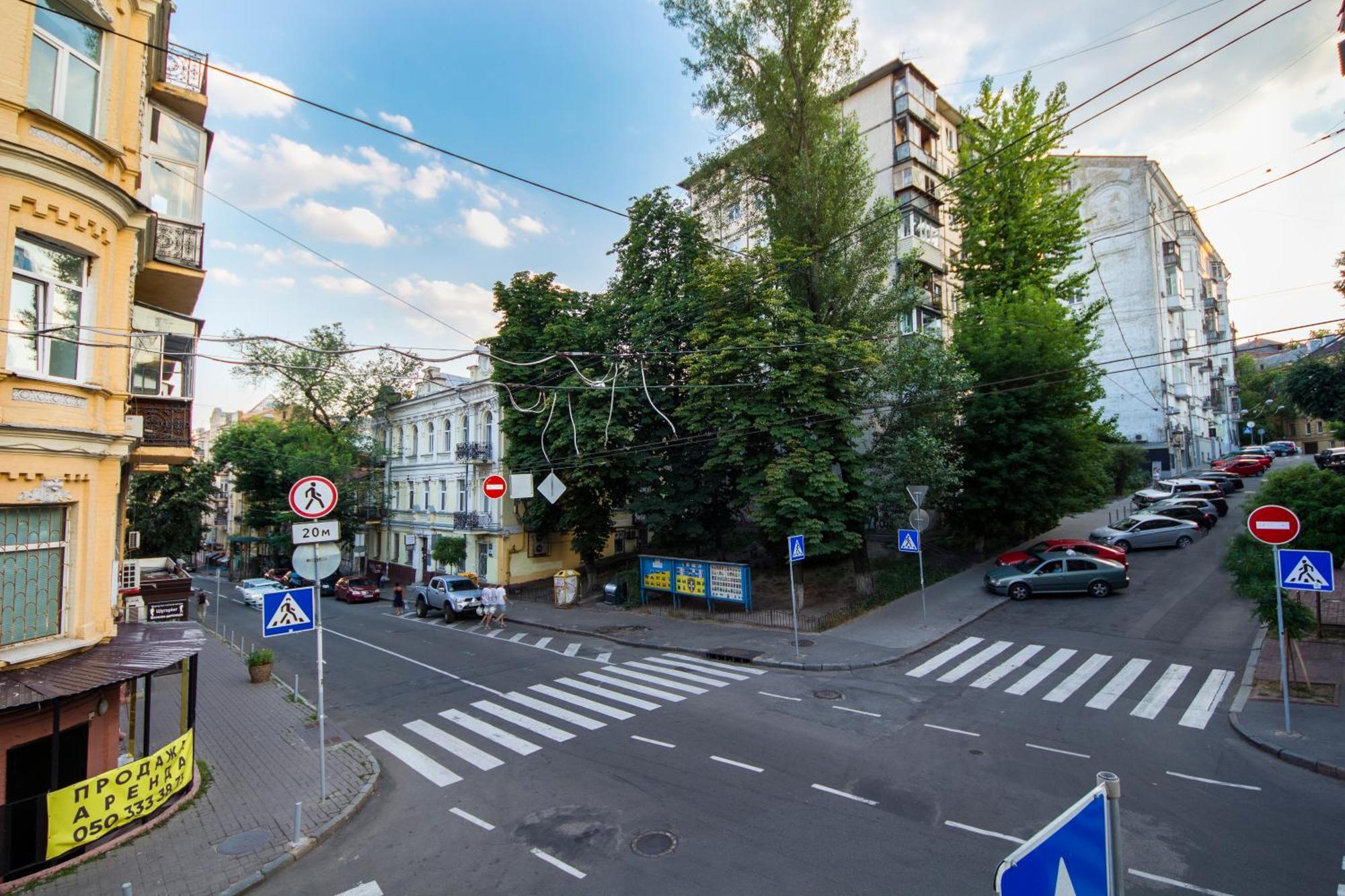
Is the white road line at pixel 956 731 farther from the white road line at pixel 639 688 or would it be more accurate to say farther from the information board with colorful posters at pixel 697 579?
the information board with colorful posters at pixel 697 579

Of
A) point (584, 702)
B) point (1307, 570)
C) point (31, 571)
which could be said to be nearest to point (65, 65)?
point (31, 571)

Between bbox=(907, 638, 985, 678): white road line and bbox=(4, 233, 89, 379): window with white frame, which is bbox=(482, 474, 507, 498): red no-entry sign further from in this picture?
bbox=(907, 638, 985, 678): white road line

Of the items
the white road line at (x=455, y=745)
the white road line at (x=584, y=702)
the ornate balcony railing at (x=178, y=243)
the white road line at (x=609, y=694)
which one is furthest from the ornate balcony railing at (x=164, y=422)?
the white road line at (x=609, y=694)

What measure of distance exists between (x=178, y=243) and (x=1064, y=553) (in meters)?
25.4

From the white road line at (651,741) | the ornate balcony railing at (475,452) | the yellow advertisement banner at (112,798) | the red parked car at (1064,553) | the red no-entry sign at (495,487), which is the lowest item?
the white road line at (651,741)

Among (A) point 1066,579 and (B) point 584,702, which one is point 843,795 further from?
(A) point 1066,579

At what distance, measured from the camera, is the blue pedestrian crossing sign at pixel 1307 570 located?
33.1ft

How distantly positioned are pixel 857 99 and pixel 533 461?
102 feet

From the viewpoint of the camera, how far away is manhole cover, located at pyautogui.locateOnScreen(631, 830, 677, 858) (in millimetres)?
7051

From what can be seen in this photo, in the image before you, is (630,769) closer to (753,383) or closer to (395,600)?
(753,383)

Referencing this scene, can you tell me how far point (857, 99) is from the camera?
39969mm

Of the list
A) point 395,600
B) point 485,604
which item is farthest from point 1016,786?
point 395,600

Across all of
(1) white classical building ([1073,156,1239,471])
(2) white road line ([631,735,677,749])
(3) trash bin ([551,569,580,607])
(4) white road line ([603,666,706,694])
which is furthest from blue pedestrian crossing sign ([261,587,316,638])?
(1) white classical building ([1073,156,1239,471])

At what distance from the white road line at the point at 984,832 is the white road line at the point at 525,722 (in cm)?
610
